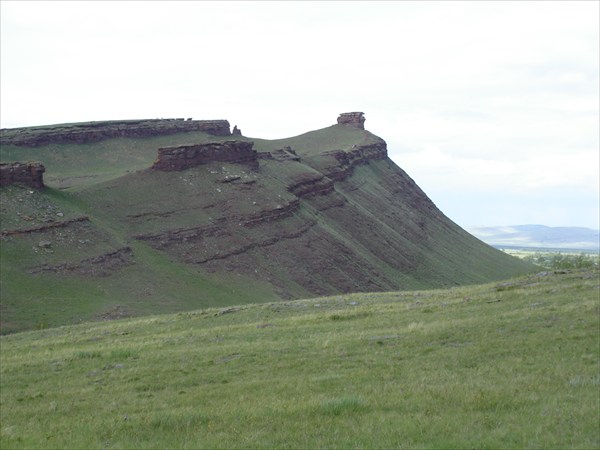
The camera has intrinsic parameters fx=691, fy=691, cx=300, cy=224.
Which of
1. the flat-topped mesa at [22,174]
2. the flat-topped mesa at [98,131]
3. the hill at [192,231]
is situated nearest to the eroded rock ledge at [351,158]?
the hill at [192,231]

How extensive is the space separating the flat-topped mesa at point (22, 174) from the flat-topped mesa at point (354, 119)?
114662 millimetres

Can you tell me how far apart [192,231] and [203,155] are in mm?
19727

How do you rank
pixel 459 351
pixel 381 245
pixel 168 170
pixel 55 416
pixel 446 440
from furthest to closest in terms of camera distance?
1. pixel 381 245
2. pixel 168 170
3. pixel 459 351
4. pixel 55 416
5. pixel 446 440

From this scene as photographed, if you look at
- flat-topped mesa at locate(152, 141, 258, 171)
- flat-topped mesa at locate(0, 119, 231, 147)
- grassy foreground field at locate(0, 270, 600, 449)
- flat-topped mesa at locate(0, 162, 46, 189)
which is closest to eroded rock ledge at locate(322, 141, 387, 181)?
flat-topped mesa at locate(152, 141, 258, 171)

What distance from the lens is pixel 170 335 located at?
32.6 metres

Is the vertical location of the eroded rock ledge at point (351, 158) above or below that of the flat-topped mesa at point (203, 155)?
above

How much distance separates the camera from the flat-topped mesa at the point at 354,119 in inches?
7584

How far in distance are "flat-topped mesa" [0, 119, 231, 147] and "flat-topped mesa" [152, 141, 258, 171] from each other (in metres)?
46.4

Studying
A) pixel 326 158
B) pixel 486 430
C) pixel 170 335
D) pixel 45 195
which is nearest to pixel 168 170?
pixel 45 195

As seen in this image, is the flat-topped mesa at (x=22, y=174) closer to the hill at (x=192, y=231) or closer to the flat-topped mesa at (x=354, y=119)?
the hill at (x=192, y=231)

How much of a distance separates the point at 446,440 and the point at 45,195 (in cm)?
8668

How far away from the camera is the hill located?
257 feet

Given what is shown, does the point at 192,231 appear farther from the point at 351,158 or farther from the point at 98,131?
the point at 351,158

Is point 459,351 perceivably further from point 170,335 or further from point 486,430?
point 170,335
